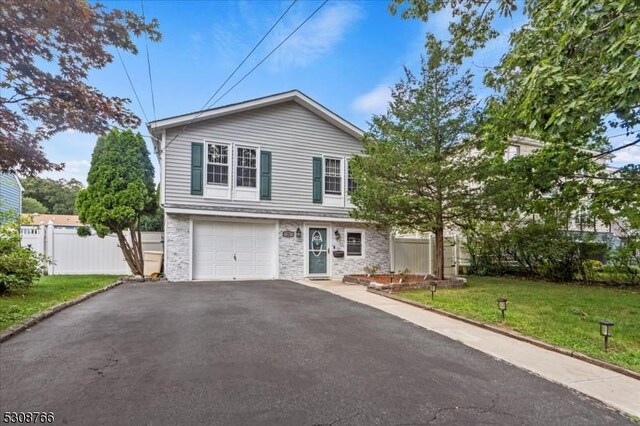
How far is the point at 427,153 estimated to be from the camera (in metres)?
11.2

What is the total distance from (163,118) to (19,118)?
8103mm

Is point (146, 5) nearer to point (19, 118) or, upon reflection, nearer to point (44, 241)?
point (19, 118)

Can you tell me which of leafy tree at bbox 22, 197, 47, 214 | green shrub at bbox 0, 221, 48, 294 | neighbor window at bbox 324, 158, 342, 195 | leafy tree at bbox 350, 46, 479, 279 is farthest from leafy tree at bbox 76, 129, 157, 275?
leafy tree at bbox 22, 197, 47, 214

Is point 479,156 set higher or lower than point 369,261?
higher

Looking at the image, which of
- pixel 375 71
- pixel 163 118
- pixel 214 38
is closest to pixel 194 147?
pixel 163 118

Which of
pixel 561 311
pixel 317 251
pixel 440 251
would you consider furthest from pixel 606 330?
pixel 317 251

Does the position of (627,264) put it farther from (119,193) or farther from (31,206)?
(31,206)

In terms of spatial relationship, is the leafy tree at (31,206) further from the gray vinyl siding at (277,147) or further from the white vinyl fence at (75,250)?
the gray vinyl siding at (277,147)

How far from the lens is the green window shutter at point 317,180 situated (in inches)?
573

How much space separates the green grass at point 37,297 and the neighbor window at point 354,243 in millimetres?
8160

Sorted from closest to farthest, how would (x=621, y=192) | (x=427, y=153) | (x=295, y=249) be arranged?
(x=621, y=192) → (x=427, y=153) → (x=295, y=249)

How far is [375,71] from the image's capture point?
1395 cm

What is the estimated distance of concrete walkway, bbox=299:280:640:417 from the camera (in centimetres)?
405

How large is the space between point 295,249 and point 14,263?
26.3 ft
